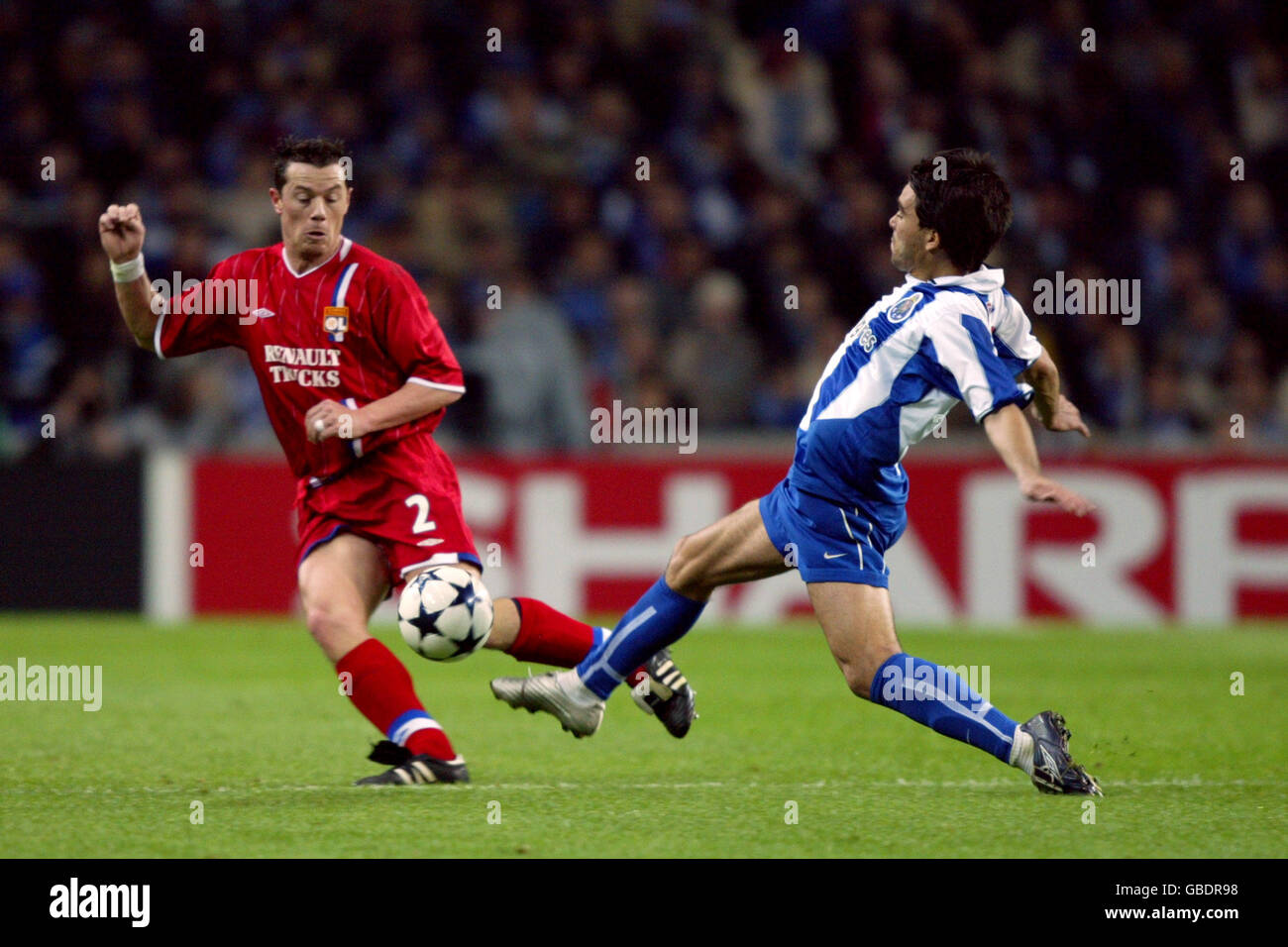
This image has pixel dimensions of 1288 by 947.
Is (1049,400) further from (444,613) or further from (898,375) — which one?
(444,613)

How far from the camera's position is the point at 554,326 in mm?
11688

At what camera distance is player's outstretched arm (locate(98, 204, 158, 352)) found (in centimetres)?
531

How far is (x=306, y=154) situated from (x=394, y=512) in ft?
3.48

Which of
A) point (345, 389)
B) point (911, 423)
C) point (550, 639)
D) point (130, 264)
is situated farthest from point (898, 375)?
point (130, 264)

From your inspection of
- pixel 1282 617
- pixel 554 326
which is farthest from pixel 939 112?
pixel 1282 617

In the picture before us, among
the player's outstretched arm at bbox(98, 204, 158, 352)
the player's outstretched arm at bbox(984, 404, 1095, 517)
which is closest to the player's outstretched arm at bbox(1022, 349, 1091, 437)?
the player's outstretched arm at bbox(984, 404, 1095, 517)

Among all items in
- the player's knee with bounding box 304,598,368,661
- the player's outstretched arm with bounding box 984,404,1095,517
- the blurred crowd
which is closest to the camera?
the player's outstretched arm with bounding box 984,404,1095,517

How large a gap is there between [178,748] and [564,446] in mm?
5546

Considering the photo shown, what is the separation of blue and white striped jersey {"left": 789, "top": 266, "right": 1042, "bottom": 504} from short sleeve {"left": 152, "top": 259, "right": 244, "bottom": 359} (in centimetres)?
172

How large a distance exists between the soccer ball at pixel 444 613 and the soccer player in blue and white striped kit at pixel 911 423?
2.54 feet

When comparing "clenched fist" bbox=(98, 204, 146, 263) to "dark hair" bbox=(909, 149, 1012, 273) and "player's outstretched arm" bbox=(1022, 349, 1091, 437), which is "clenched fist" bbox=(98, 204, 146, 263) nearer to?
"dark hair" bbox=(909, 149, 1012, 273)

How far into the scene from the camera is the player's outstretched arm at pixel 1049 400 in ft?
16.7

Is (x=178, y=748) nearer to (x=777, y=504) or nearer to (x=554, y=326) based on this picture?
(x=777, y=504)

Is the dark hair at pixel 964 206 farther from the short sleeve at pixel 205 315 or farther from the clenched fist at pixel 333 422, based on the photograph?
the short sleeve at pixel 205 315
